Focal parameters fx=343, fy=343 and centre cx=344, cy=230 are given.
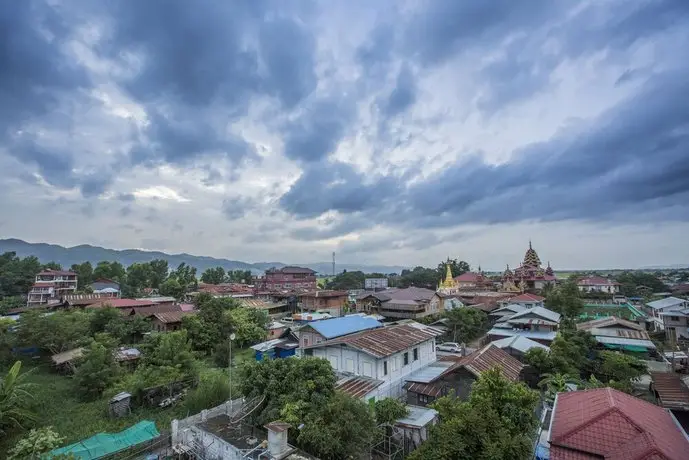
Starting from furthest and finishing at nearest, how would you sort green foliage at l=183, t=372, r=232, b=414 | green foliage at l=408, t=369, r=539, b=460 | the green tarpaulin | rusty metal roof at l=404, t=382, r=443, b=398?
1. green foliage at l=183, t=372, r=232, b=414
2. rusty metal roof at l=404, t=382, r=443, b=398
3. the green tarpaulin
4. green foliage at l=408, t=369, r=539, b=460

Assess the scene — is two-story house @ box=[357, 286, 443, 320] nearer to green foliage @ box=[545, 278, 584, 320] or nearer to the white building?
green foliage @ box=[545, 278, 584, 320]

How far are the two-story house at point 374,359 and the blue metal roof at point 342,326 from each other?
2697mm

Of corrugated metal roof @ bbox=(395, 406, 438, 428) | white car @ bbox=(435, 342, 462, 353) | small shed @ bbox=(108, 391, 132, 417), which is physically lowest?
small shed @ bbox=(108, 391, 132, 417)

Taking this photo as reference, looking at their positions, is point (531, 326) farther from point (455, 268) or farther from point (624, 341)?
point (455, 268)

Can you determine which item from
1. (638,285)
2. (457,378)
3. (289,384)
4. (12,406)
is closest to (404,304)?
(457,378)

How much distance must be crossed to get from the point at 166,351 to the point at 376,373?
14003 millimetres

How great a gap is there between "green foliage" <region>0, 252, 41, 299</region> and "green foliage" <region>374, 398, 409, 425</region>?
7334 cm

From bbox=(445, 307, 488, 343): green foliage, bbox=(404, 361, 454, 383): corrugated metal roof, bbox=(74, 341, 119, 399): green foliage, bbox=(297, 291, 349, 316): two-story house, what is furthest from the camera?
bbox=(297, 291, 349, 316): two-story house

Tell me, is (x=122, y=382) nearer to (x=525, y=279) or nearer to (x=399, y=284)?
(x=525, y=279)

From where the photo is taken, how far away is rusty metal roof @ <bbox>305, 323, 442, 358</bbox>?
20188mm

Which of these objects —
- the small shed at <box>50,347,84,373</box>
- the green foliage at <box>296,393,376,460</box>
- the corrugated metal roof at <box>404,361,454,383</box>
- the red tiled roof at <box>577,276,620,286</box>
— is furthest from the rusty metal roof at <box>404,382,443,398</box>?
the red tiled roof at <box>577,276,620,286</box>

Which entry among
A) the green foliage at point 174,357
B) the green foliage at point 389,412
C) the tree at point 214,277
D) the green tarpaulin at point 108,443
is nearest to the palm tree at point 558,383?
the green foliage at point 389,412

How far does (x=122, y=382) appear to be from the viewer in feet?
73.6

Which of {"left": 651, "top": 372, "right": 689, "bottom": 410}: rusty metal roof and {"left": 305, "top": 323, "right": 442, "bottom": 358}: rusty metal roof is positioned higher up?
{"left": 305, "top": 323, "right": 442, "bottom": 358}: rusty metal roof
